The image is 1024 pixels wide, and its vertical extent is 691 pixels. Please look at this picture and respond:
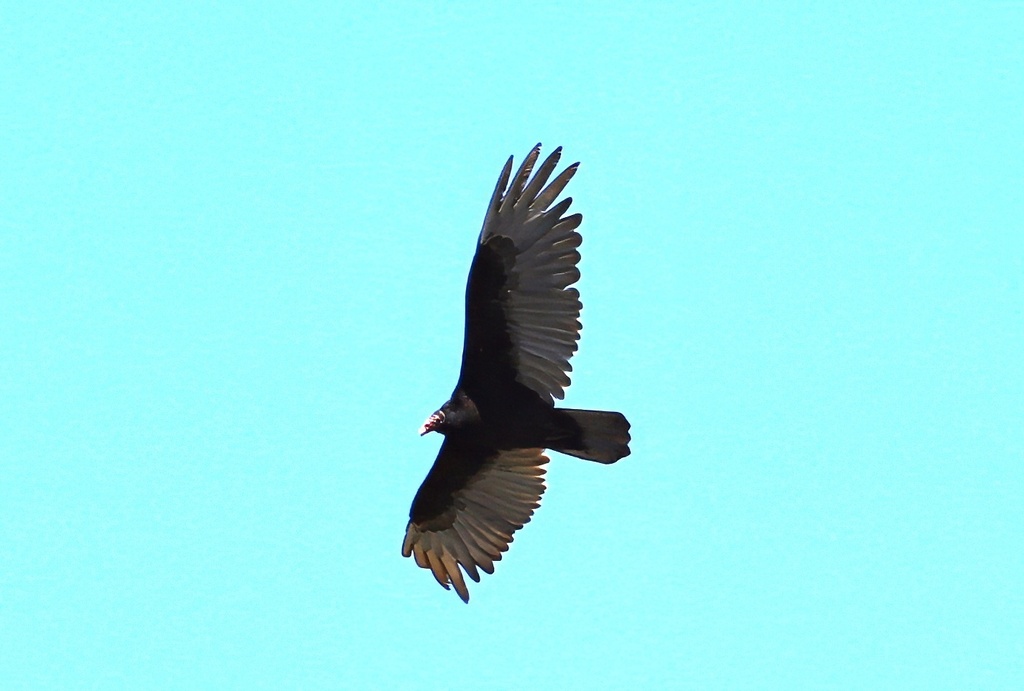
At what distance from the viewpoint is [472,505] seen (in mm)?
11359

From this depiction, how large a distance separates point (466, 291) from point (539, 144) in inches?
43.9

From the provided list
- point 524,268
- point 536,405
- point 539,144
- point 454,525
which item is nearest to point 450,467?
point 454,525

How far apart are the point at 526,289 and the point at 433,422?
1.19m

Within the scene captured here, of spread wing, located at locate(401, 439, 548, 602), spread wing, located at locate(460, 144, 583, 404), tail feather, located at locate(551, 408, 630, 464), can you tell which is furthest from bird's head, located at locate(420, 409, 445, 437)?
tail feather, located at locate(551, 408, 630, 464)

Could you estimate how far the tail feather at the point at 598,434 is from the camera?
10.3m

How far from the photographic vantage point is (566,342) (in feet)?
33.7

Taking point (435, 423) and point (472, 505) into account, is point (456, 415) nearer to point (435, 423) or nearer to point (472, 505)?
point (435, 423)

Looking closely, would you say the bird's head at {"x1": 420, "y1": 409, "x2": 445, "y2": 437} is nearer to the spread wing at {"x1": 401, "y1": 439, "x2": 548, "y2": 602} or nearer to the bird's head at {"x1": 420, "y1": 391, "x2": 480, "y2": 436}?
the bird's head at {"x1": 420, "y1": 391, "x2": 480, "y2": 436}

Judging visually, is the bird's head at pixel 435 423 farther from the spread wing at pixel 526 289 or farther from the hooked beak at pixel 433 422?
the spread wing at pixel 526 289

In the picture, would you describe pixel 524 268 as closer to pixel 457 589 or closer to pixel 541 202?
pixel 541 202

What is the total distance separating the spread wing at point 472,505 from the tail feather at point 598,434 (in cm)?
86

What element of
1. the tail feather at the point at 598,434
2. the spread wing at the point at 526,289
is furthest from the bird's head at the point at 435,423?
the tail feather at the point at 598,434

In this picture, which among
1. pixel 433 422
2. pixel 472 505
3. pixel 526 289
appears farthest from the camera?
pixel 472 505

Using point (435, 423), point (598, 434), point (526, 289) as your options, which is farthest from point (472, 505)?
point (526, 289)
